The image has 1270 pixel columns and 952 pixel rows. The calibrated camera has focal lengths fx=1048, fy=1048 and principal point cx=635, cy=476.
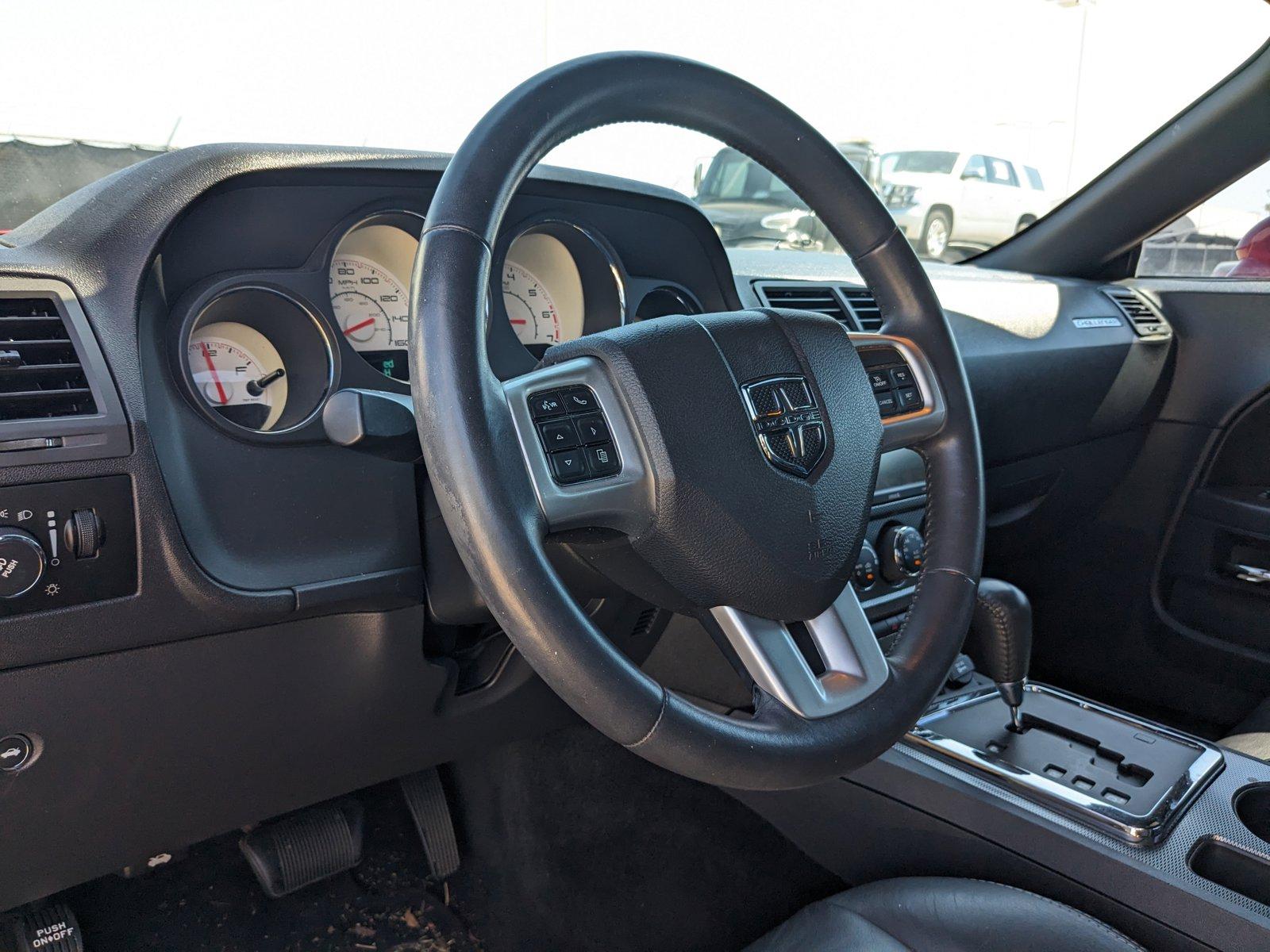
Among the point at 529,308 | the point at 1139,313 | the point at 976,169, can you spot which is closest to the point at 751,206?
the point at 529,308

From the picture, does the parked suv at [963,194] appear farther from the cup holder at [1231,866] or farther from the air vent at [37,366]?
the air vent at [37,366]

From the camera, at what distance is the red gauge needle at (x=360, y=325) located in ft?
4.13

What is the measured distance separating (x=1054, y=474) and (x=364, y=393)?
1838 mm

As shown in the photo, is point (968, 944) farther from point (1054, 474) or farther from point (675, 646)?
point (1054, 474)

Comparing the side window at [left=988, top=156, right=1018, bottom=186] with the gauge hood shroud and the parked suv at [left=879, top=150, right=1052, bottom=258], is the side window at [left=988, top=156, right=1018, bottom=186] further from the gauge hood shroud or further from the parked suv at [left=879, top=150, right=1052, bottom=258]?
the gauge hood shroud

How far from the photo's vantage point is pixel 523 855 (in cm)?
172

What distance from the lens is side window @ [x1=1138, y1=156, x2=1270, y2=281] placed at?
2.32 m

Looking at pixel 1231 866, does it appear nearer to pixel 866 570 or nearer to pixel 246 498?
pixel 866 570

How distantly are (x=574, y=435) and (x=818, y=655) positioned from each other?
0.36 m

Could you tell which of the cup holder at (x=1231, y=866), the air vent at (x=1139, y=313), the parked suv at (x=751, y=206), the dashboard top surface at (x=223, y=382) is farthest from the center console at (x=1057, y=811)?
the air vent at (x=1139, y=313)

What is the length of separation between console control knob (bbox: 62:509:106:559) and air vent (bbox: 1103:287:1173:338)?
2.19m

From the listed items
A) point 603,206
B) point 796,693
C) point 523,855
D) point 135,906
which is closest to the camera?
point 796,693

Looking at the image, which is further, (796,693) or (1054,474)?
(1054,474)

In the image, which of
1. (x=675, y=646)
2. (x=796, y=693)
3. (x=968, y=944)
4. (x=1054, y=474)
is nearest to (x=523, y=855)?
(x=675, y=646)
